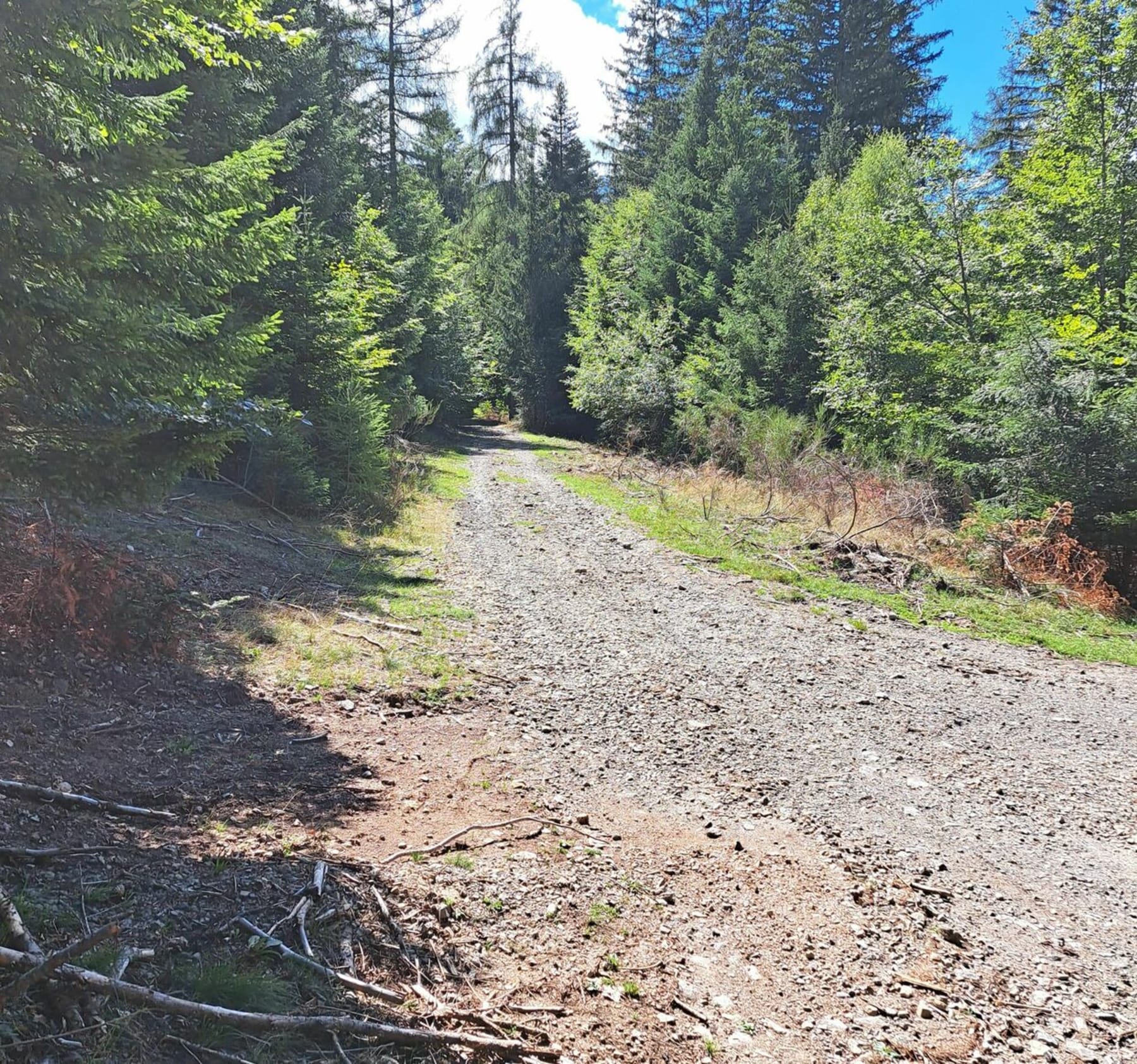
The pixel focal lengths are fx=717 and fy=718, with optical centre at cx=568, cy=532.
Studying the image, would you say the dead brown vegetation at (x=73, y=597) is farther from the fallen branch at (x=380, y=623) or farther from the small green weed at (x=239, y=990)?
the small green weed at (x=239, y=990)

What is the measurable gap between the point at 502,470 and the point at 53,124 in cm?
1790

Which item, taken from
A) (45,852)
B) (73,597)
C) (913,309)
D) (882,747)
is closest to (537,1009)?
(45,852)

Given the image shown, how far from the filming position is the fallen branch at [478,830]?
12.1 ft

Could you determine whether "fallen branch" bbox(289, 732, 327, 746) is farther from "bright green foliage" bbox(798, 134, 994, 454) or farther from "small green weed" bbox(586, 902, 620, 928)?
"bright green foliage" bbox(798, 134, 994, 454)

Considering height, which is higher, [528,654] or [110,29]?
[110,29]

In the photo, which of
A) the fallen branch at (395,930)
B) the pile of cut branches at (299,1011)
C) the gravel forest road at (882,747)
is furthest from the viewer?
the gravel forest road at (882,747)

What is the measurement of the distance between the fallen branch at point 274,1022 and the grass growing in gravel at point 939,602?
766 cm

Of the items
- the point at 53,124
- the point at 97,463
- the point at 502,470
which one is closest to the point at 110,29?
the point at 53,124

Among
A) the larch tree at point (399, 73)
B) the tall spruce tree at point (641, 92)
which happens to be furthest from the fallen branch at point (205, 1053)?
the tall spruce tree at point (641, 92)

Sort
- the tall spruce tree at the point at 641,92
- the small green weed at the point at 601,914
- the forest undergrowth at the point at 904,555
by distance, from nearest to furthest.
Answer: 1. the small green weed at the point at 601,914
2. the forest undergrowth at the point at 904,555
3. the tall spruce tree at the point at 641,92

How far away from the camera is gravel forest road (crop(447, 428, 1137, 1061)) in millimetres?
3580

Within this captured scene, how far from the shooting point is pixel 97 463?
14.6ft

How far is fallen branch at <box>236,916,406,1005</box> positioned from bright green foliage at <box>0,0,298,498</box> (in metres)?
3.06

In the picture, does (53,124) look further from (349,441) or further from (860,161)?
(860,161)
